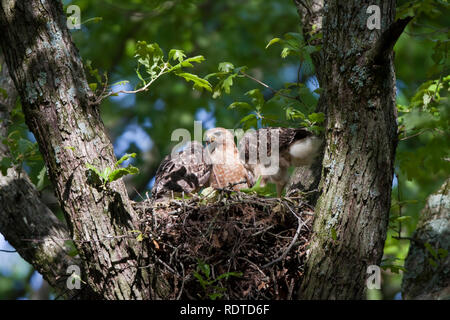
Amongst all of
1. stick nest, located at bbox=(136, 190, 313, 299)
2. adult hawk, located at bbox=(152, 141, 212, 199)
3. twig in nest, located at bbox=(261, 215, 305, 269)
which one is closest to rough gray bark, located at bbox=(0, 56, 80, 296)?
adult hawk, located at bbox=(152, 141, 212, 199)

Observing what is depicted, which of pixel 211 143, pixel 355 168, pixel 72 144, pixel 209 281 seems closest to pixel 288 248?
pixel 209 281

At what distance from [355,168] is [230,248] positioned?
3.35ft

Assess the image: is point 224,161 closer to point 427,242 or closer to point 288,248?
point 427,242

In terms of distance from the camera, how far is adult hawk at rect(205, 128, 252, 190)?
5.71 metres

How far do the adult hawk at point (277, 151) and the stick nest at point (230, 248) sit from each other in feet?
3.24

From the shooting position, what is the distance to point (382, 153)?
3273 mm

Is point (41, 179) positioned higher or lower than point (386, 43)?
lower

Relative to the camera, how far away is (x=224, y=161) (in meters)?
5.90

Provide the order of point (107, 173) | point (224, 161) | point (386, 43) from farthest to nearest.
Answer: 1. point (224, 161)
2. point (107, 173)
3. point (386, 43)

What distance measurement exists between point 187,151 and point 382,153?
2762 millimetres

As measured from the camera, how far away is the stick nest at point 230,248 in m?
3.51

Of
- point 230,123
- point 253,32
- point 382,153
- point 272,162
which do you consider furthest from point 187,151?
point 253,32

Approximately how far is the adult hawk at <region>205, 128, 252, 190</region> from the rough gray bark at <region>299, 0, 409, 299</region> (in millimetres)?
2219

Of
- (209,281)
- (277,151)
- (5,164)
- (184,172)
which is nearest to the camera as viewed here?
(209,281)
